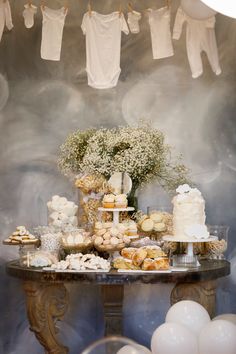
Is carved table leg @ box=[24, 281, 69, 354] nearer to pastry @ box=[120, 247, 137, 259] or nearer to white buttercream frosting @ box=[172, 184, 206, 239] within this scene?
pastry @ box=[120, 247, 137, 259]

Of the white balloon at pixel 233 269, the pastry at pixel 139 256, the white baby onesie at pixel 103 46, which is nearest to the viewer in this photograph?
the pastry at pixel 139 256

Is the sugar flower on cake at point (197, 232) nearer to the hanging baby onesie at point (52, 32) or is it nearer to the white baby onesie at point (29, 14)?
the hanging baby onesie at point (52, 32)

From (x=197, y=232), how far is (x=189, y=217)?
0.35 feet

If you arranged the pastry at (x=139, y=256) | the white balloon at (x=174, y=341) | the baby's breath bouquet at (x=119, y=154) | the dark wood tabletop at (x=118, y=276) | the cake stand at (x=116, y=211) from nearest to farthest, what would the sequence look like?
the white balloon at (x=174, y=341), the dark wood tabletop at (x=118, y=276), the pastry at (x=139, y=256), the cake stand at (x=116, y=211), the baby's breath bouquet at (x=119, y=154)

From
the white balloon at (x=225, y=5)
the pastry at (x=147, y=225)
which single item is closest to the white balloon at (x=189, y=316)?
the pastry at (x=147, y=225)

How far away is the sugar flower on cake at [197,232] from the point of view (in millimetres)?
3355

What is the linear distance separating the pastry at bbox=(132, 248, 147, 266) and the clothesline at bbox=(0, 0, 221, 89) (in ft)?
4.13

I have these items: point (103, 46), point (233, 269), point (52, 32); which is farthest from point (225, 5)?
point (233, 269)

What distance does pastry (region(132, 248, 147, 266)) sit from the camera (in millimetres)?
3215

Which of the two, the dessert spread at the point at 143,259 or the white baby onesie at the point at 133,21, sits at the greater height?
the white baby onesie at the point at 133,21

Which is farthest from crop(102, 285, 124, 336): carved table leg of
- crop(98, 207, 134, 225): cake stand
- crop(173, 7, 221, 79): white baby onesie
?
crop(173, 7, 221, 79): white baby onesie

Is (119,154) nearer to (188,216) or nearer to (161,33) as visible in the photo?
(188,216)

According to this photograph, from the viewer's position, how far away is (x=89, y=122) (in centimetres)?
435

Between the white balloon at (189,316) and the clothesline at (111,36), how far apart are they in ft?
5.92
